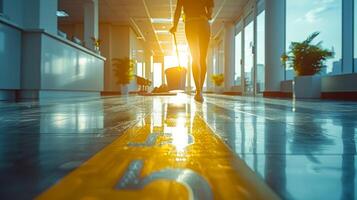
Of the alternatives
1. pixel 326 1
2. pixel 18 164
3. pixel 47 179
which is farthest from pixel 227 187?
pixel 326 1

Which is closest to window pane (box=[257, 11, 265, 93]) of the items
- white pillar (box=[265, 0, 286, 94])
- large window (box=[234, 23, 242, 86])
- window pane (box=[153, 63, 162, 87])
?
white pillar (box=[265, 0, 286, 94])

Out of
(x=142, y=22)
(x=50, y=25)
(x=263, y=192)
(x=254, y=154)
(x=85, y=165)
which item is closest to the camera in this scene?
(x=263, y=192)

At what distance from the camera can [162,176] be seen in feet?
2.24

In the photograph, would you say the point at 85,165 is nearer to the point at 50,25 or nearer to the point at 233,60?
the point at 50,25

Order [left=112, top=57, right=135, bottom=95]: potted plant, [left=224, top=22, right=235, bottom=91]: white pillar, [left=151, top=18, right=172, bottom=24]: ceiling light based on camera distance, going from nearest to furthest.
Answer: [left=112, top=57, right=135, bottom=95]: potted plant, [left=151, top=18, right=172, bottom=24]: ceiling light, [left=224, top=22, right=235, bottom=91]: white pillar

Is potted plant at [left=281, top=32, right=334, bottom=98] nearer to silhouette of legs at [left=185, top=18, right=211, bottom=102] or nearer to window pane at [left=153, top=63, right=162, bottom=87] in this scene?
silhouette of legs at [left=185, top=18, right=211, bottom=102]

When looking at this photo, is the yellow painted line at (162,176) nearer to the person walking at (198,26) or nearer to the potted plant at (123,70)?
the person walking at (198,26)

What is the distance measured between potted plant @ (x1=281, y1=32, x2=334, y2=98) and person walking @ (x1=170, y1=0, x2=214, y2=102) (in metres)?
4.06

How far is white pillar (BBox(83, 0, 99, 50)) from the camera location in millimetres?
12625

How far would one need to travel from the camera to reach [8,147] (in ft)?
3.80

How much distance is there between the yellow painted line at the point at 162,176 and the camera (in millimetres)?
587

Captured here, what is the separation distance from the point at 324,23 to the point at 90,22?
8.14 m

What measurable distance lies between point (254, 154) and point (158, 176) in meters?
0.42

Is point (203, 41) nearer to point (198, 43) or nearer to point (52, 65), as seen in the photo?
point (198, 43)
